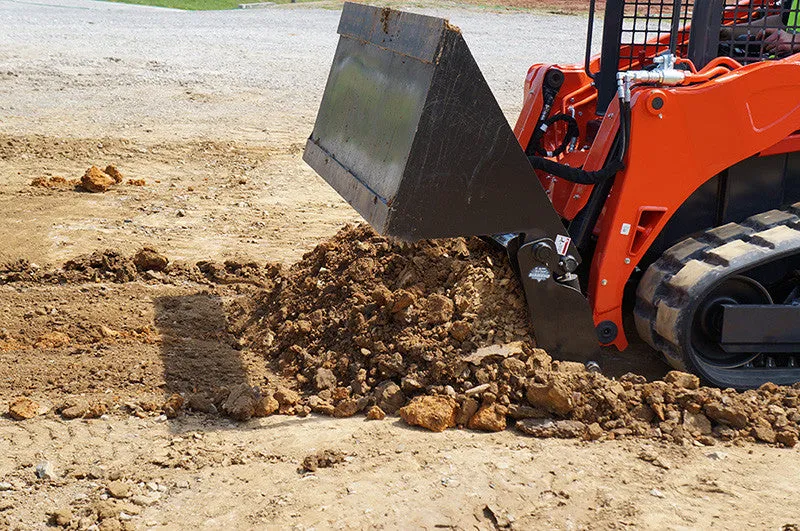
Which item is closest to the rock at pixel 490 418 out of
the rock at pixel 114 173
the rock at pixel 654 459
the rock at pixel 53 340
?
the rock at pixel 654 459

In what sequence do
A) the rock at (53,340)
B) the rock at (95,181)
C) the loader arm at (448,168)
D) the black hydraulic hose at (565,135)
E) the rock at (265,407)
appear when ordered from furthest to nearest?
1. the rock at (95,181)
2. the black hydraulic hose at (565,135)
3. the rock at (53,340)
4. the rock at (265,407)
5. the loader arm at (448,168)

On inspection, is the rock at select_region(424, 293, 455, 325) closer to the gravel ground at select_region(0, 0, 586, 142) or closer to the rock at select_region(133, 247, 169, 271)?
the rock at select_region(133, 247, 169, 271)

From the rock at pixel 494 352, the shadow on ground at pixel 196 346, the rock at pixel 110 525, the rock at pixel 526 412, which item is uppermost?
the rock at pixel 494 352

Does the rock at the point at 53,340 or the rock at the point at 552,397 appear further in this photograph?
the rock at the point at 53,340

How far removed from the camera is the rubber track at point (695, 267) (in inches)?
188

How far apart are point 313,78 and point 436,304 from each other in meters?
11.3

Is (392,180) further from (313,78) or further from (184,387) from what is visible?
(313,78)

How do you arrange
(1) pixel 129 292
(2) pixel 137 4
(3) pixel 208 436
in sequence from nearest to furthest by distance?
1. (3) pixel 208 436
2. (1) pixel 129 292
3. (2) pixel 137 4

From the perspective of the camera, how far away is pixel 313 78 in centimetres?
1580

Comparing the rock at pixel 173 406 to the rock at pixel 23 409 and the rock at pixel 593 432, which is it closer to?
the rock at pixel 23 409

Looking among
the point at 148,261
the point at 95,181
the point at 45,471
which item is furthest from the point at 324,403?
the point at 95,181

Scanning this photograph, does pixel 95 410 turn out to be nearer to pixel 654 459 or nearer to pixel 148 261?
pixel 148 261

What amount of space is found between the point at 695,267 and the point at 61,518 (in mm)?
3013

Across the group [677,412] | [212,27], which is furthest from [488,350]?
[212,27]
